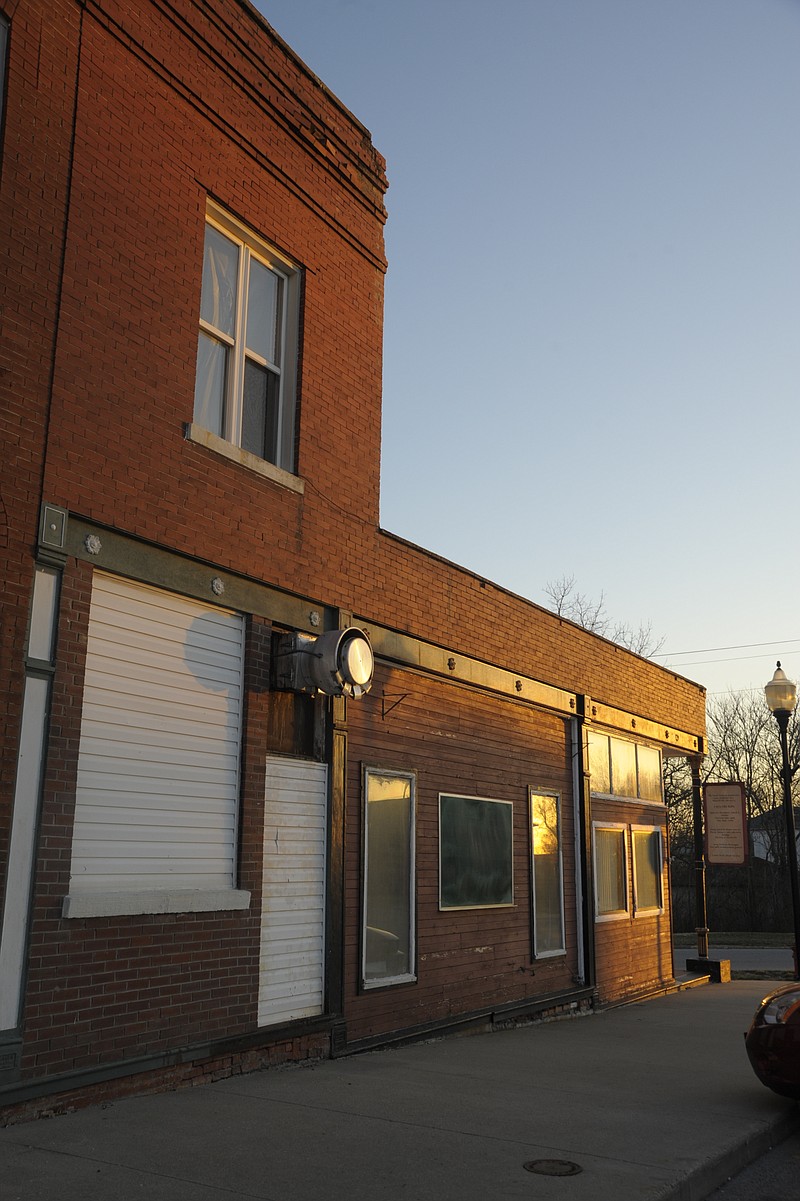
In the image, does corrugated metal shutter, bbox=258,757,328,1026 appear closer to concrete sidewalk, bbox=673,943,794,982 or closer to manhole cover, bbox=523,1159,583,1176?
manhole cover, bbox=523,1159,583,1176

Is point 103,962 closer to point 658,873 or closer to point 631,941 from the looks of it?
point 631,941

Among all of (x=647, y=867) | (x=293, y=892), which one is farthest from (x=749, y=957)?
(x=293, y=892)

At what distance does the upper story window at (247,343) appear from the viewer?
959 centimetres

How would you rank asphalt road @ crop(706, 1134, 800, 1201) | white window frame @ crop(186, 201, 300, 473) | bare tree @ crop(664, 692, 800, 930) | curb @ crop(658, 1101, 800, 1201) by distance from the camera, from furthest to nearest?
bare tree @ crop(664, 692, 800, 930) → white window frame @ crop(186, 201, 300, 473) → asphalt road @ crop(706, 1134, 800, 1201) → curb @ crop(658, 1101, 800, 1201)

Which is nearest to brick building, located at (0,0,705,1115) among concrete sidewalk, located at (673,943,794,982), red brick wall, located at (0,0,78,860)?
red brick wall, located at (0,0,78,860)

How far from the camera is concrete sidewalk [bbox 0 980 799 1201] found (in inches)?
217

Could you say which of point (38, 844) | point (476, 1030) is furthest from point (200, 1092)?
point (476, 1030)

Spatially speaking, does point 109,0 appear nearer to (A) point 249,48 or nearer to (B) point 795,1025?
(A) point 249,48

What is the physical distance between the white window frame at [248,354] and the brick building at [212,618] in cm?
3

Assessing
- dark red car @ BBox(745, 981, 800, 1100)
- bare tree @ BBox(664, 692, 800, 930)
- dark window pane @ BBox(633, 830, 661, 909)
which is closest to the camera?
dark red car @ BBox(745, 981, 800, 1100)

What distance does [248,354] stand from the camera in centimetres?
1002

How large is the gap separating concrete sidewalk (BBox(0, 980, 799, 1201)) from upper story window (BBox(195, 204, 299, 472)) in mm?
5397

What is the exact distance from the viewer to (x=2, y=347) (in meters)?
7.24

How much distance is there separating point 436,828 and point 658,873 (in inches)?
336
